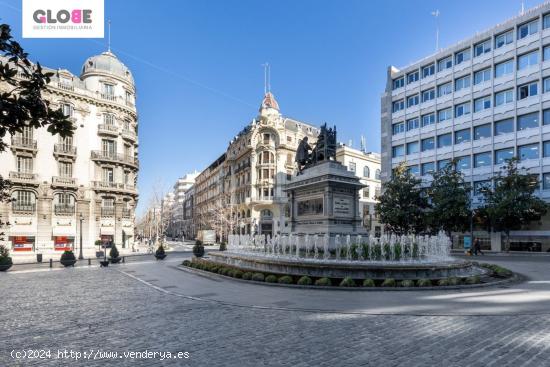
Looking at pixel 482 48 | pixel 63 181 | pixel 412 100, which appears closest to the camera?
pixel 63 181

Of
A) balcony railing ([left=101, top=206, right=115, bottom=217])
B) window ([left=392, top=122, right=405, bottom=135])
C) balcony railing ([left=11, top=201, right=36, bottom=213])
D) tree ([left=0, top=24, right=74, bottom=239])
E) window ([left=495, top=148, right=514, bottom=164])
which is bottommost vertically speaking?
balcony railing ([left=101, top=206, right=115, bottom=217])

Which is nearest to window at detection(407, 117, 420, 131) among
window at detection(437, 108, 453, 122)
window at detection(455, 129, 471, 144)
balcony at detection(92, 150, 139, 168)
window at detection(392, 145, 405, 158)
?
window at detection(392, 145, 405, 158)

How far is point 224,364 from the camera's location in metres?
6.19

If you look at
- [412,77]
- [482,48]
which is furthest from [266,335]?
[412,77]

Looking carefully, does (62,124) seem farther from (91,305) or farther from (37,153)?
(37,153)

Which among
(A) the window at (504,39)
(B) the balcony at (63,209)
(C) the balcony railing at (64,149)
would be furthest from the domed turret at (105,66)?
(A) the window at (504,39)

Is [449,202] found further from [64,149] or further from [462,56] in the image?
[64,149]

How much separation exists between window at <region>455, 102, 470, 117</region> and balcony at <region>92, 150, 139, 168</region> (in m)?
48.2

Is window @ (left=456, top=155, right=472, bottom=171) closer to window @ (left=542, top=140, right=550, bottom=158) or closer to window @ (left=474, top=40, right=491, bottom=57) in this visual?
window @ (left=542, top=140, right=550, bottom=158)

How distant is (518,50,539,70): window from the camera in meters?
43.3

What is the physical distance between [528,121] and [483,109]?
6027mm

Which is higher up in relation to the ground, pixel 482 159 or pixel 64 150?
pixel 64 150

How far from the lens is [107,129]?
153 ft

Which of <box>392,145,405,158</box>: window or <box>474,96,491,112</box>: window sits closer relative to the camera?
<box>474,96,491,112</box>: window
